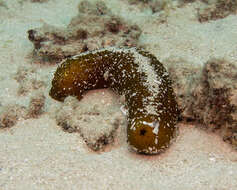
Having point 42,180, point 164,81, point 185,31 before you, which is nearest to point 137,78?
point 164,81

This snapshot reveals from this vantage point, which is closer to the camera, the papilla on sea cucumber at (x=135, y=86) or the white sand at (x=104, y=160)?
the white sand at (x=104, y=160)

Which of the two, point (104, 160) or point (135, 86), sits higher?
point (135, 86)

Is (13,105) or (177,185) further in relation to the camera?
(13,105)

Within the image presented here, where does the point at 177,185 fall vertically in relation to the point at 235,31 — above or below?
below

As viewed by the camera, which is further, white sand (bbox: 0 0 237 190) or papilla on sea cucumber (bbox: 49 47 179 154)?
papilla on sea cucumber (bbox: 49 47 179 154)

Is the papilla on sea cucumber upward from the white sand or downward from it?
upward

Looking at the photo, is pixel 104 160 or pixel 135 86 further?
pixel 135 86

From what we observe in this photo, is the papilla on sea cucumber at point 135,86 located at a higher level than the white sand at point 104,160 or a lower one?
higher

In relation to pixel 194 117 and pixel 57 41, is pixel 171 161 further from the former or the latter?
pixel 57 41
